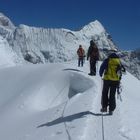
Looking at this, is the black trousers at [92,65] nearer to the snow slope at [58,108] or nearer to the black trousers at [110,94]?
the snow slope at [58,108]

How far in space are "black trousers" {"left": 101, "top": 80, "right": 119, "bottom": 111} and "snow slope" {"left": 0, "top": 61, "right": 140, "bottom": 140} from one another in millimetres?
383


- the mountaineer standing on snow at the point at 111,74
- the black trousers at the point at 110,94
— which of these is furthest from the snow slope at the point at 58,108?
the mountaineer standing on snow at the point at 111,74

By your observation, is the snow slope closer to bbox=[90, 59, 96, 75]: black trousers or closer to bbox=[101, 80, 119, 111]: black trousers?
bbox=[101, 80, 119, 111]: black trousers

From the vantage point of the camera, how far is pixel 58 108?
17.7 metres

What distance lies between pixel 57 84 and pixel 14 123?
653cm

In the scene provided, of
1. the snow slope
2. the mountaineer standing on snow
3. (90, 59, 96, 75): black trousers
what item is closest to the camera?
the snow slope

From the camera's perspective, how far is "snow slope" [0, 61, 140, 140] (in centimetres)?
1236

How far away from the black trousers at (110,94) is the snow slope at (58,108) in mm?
383

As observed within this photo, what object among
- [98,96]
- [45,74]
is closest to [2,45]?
[45,74]

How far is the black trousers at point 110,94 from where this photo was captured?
13632 mm

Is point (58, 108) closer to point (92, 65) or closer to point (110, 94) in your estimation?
point (110, 94)

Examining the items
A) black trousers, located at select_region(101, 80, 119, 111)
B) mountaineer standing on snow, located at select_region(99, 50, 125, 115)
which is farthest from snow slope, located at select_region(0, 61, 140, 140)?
mountaineer standing on snow, located at select_region(99, 50, 125, 115)

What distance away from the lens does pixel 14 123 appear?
19484mm

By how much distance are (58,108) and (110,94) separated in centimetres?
436
